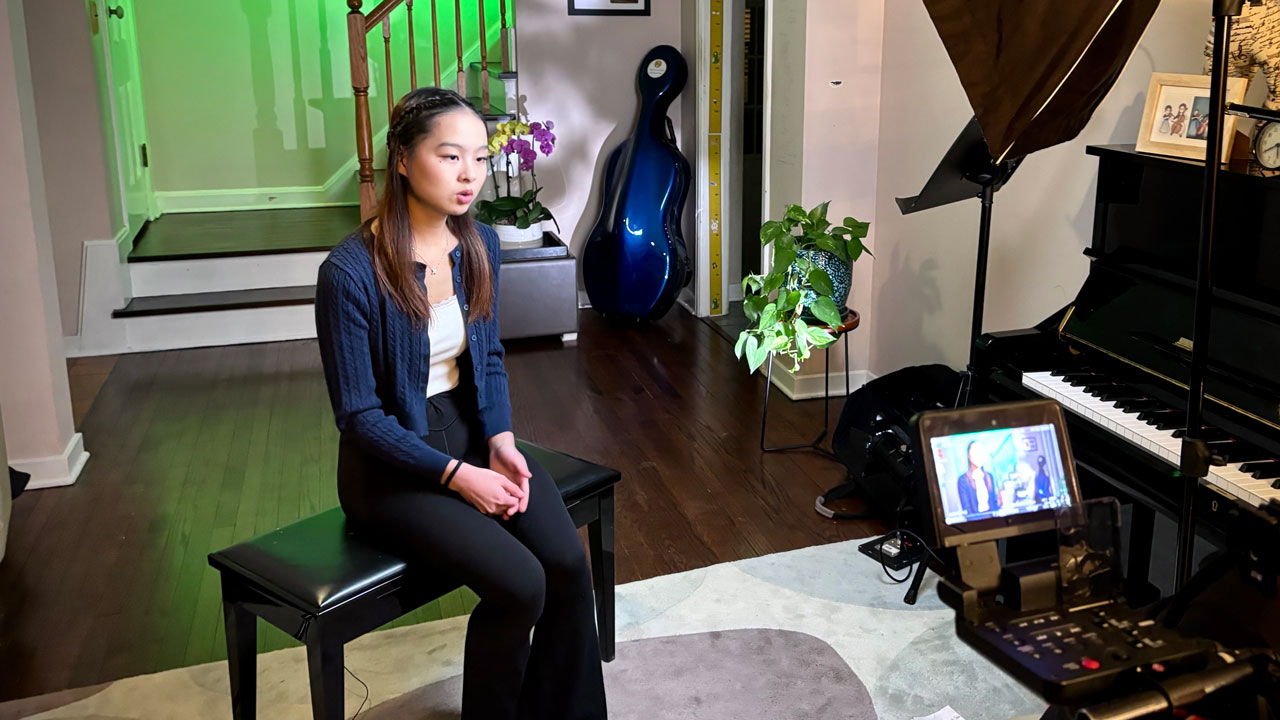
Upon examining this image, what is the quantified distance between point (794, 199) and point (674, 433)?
0.91 meters

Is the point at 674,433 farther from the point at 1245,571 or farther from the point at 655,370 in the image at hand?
the point at 1245,571

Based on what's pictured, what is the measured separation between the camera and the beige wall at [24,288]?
115 inches

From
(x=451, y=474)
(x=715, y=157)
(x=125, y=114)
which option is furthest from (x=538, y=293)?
(x=451, y=474)

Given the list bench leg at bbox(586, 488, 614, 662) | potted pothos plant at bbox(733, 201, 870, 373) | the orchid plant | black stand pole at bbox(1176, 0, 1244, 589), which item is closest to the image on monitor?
black stand pole at bbox(1176, 0, 1244, 589)

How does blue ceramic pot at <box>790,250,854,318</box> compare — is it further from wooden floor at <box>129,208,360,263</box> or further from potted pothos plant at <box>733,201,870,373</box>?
wooden floor at <box>129,208,360,263</box>

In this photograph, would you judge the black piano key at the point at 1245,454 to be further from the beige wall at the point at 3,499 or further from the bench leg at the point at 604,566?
the beige wall at the point at 3,499

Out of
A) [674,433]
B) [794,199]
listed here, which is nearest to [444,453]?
[674,433]

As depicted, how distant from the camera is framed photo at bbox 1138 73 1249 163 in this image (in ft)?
6.99

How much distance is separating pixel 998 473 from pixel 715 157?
13.1 feet

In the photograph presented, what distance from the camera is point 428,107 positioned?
1.82 meters

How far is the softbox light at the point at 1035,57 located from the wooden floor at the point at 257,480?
1581mm

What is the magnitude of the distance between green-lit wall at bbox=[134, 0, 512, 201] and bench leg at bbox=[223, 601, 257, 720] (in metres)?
4.42

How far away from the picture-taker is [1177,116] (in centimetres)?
219

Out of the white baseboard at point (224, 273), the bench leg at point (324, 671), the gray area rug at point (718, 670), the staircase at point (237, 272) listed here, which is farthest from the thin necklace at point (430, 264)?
the white baseboard at point (224, 273)
